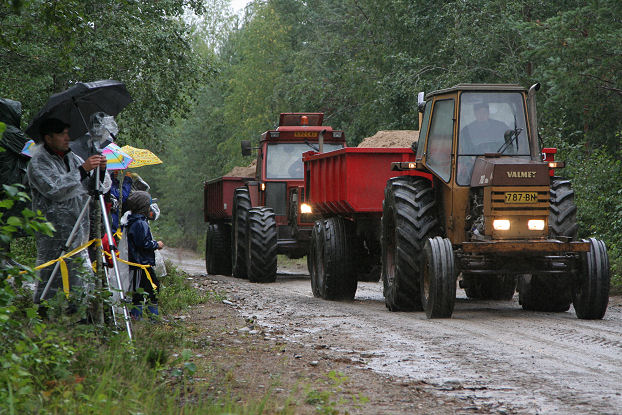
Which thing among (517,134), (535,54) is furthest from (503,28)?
(517,134)

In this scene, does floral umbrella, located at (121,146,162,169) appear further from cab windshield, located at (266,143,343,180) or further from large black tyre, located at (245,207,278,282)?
cab windshield, located at (266,143,343,180)

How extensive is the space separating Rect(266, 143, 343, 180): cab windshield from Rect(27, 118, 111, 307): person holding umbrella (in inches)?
420

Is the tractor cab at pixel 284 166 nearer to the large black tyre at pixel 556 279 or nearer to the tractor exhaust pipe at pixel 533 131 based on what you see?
the large black tyre at pixel 556 279

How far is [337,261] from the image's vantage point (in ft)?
43.0

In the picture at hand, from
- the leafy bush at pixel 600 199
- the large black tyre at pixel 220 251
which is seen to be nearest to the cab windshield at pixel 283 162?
the large black tyre at pixel 220 251

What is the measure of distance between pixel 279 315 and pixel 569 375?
207 inches

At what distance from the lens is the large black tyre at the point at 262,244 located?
16969 mm

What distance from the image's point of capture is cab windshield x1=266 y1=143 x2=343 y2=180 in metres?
18.5

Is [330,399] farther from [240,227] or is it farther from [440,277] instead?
[240,227]

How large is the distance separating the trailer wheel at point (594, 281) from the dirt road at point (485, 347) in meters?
0.17

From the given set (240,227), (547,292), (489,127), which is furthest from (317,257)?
(240,227)

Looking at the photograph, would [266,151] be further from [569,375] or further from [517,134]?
[569,375]

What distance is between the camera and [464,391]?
6.05m

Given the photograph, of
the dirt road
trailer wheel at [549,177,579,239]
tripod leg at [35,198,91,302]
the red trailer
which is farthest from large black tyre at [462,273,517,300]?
tripod leg at [35,198,91,302]
